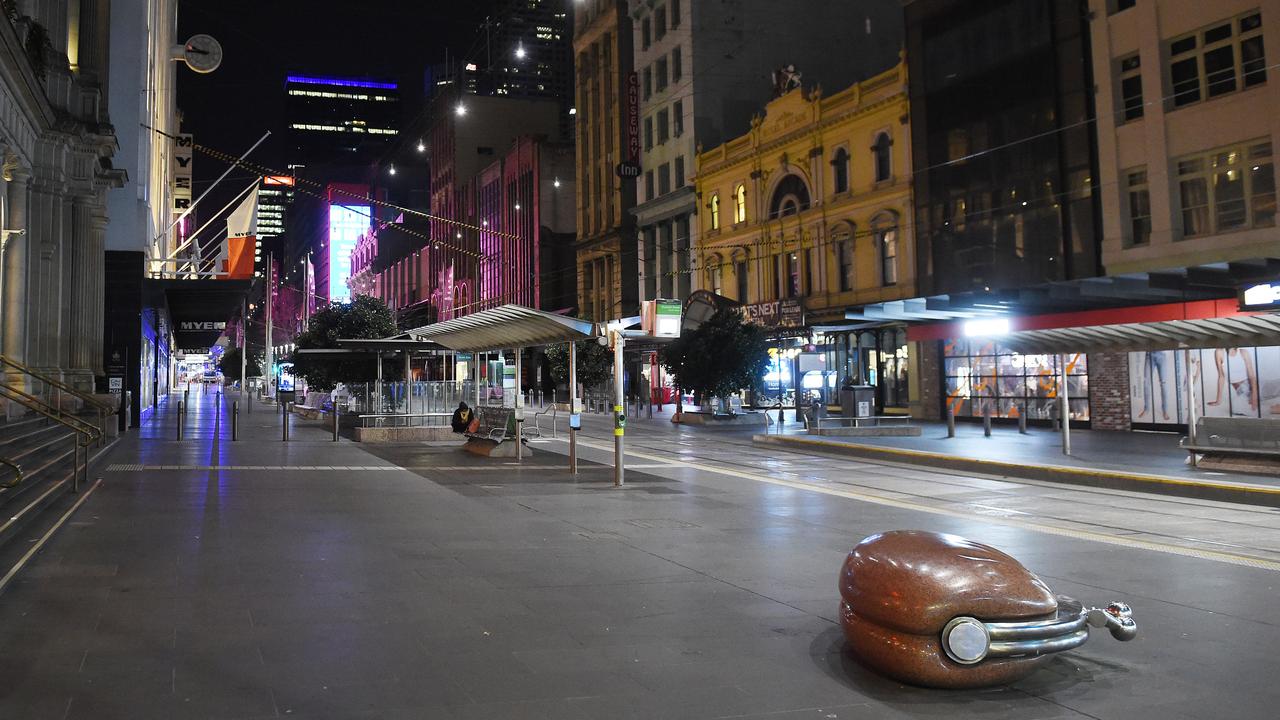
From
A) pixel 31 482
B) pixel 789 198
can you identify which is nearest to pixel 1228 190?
pixel 789 198

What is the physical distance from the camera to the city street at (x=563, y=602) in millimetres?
5141

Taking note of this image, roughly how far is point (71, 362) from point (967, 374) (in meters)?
29.4

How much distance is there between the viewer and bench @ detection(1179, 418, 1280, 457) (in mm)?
16719

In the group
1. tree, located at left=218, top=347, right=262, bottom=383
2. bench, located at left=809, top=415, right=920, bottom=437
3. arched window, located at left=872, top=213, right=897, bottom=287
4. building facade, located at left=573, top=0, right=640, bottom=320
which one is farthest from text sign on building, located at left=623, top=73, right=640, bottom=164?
tree, located at left=218, top=347, right=262, bottom=383

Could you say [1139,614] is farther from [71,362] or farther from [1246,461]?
[71,362]

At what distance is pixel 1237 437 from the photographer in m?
17.3

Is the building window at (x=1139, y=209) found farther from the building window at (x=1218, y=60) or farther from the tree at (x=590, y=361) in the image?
the tree at (x=590, y=361)

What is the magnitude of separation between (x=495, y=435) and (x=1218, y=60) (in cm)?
2210

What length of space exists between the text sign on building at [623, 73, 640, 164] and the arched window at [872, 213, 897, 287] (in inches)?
937

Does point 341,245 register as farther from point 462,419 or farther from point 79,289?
point 462,419

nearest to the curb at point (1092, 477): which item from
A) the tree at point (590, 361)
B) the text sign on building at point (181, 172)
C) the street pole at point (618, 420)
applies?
the street pole at point (618, 420)

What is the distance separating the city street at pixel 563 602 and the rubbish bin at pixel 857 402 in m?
14.5

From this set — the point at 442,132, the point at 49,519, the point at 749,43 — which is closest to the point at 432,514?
the point at 49,519

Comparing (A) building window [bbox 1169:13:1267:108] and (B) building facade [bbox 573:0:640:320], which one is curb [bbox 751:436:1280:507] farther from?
(B) building facade [bbox 573:0:640:320]
